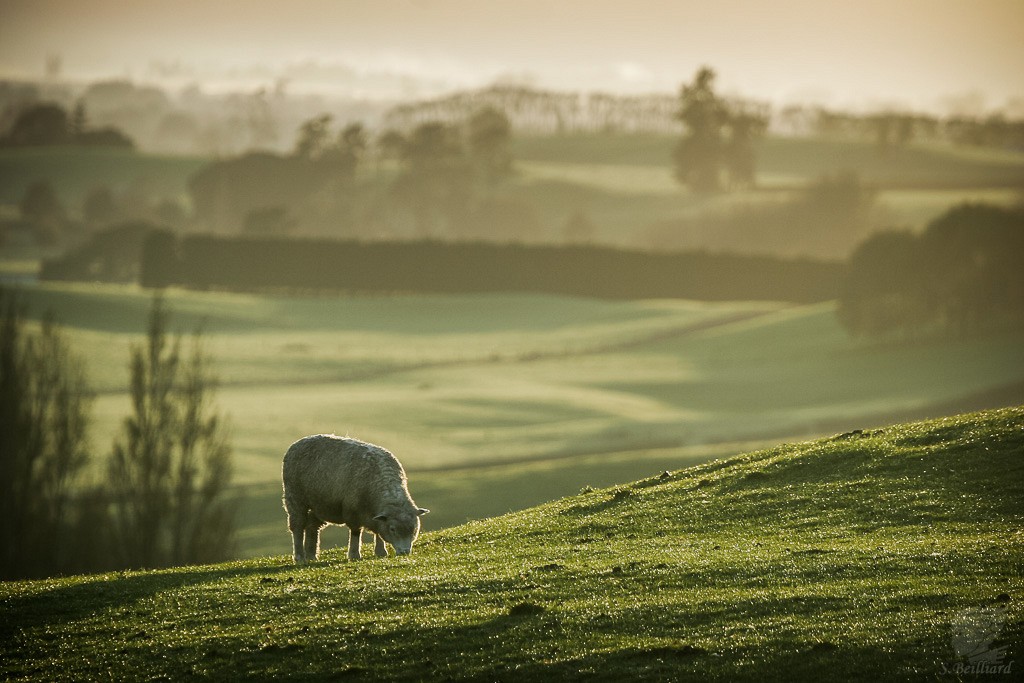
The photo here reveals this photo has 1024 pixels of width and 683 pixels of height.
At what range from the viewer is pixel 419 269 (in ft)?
454

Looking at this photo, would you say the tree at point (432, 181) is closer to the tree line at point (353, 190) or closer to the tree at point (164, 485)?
the tree line at point (353, 190)

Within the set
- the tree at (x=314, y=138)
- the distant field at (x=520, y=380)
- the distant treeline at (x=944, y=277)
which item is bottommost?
the distant field at (x=520, y=380)

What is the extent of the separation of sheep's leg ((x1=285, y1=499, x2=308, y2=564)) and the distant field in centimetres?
2649

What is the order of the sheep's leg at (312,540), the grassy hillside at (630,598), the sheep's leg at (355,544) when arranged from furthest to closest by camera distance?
the sheep's leg at (312,540) → the sheep's leg at (355,544) → the grassy hillside at (630,598)

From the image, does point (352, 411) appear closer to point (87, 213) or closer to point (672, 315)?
point (672, 315)

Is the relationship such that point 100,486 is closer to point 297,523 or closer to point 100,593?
point 297,523

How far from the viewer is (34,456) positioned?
163ft

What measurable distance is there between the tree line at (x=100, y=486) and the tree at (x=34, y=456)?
0.04m

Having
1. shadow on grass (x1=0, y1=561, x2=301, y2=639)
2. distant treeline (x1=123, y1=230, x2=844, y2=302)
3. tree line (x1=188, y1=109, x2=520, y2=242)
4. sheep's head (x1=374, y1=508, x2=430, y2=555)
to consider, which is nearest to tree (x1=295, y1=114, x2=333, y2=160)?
tree line (x1=188, y1=109, x2=520, y2=242)

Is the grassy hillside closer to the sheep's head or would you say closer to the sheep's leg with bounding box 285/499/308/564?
the sheep's leg with bounding box 285/499/308/564

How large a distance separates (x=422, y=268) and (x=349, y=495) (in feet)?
378

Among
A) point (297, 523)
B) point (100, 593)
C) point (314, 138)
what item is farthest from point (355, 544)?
point (314, 138)

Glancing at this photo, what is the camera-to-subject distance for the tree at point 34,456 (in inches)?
1864

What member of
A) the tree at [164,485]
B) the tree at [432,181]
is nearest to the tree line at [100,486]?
the tree at [164,485]
